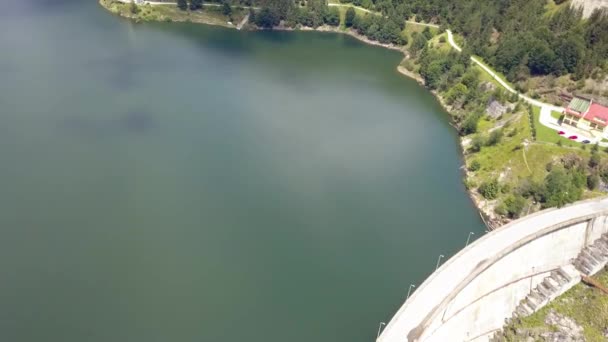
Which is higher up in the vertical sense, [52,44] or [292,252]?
[52,44]

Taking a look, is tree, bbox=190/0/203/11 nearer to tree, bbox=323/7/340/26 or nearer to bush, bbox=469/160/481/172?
tree, bbox=323/7/340/26

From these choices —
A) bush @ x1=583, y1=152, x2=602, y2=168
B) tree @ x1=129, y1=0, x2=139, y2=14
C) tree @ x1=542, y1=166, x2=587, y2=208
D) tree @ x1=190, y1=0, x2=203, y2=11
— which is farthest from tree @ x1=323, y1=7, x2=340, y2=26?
bush @ x1=583, y1=152, x2=602, y2=168

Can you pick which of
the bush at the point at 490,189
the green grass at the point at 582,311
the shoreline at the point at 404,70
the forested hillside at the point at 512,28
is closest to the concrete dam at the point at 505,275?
the green grass at the point at 582,311

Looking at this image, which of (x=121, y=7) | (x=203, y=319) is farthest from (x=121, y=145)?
(x=121, y=7)

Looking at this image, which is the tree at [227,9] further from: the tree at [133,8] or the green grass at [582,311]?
the green grass at [582,311]

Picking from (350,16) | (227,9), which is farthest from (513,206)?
(227,9)

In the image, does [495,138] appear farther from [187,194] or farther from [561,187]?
[187,194]

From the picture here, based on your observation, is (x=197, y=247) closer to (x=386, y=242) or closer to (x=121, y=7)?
(x=386, y=242)
